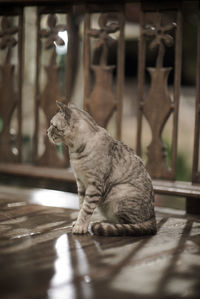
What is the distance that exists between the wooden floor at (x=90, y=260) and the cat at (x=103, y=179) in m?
0.08

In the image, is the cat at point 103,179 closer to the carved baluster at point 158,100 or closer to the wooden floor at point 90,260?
the wooden floor at point 90,260

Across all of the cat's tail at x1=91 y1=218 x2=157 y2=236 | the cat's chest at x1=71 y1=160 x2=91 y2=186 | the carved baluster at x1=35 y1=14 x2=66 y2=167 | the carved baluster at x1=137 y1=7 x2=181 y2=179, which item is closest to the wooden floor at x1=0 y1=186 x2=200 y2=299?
the cat's tail at x1=91 y1=218 x2=157 y2=236

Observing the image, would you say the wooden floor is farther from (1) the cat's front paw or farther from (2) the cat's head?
(2) the cat's head

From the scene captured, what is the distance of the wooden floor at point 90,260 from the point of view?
1.42 metres

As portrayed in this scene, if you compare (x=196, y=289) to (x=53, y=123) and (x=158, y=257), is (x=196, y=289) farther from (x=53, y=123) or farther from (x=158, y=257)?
(x=53, y=123)

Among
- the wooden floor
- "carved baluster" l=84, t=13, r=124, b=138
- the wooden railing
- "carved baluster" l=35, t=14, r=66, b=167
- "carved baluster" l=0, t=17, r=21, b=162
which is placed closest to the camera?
the wooden floor

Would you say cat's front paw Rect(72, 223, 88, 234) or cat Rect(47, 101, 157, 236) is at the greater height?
cat Rect(47, 101, 157, 236)

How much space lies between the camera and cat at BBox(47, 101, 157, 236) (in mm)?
2047

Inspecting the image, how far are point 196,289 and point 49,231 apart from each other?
0.90 m

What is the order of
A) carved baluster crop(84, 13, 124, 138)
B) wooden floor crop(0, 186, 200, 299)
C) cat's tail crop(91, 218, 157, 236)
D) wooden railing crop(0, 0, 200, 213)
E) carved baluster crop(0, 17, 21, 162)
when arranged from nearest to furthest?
wooden floor crop(0, 186, 200, 299) < cat's tail crop(91, 218, 157, 236) < wooden railing crop(0, 0, 200, 213) < carved baluster crop(84, 13, 124, 138) < carved baluster crop(0, 17, 21, 162)

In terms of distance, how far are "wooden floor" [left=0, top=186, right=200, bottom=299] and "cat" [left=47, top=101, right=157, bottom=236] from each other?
0.26 feet

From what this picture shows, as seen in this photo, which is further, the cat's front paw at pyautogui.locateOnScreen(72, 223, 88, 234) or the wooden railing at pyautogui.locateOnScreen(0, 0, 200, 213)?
the wooden railing at pyautogui.locateOnScreen(0, 0, 200, 213)

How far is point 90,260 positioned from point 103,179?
1.52ft

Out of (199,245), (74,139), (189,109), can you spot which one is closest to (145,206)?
(199,245)
